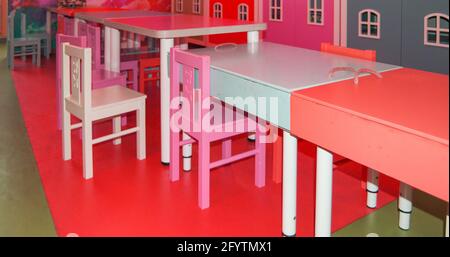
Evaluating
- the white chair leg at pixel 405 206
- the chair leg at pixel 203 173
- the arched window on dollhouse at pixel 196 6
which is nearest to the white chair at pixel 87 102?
the chair leg at pixel 203 173

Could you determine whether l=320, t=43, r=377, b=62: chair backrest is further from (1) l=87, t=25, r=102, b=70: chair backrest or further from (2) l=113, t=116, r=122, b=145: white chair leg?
(1) l=87, t=25, r=102, b=70: chair backrest

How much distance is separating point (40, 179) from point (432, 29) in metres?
2.74

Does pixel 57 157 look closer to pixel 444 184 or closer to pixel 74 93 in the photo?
pixel 74 93

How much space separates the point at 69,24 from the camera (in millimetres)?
4391

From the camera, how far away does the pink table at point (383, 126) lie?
1.29m

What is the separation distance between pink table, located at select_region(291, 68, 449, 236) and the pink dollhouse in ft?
7.99

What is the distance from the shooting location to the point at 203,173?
2.37 m

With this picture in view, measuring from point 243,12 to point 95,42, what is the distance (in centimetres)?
250

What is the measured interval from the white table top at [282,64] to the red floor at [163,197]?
27.7 inches

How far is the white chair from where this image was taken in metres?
2.71

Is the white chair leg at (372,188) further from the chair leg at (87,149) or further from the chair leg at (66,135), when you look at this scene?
the chair leg at (66,135)

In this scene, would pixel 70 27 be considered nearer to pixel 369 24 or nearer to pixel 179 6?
pixel 369 24

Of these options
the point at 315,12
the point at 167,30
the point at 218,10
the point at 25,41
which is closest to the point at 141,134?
the point at 167,30
